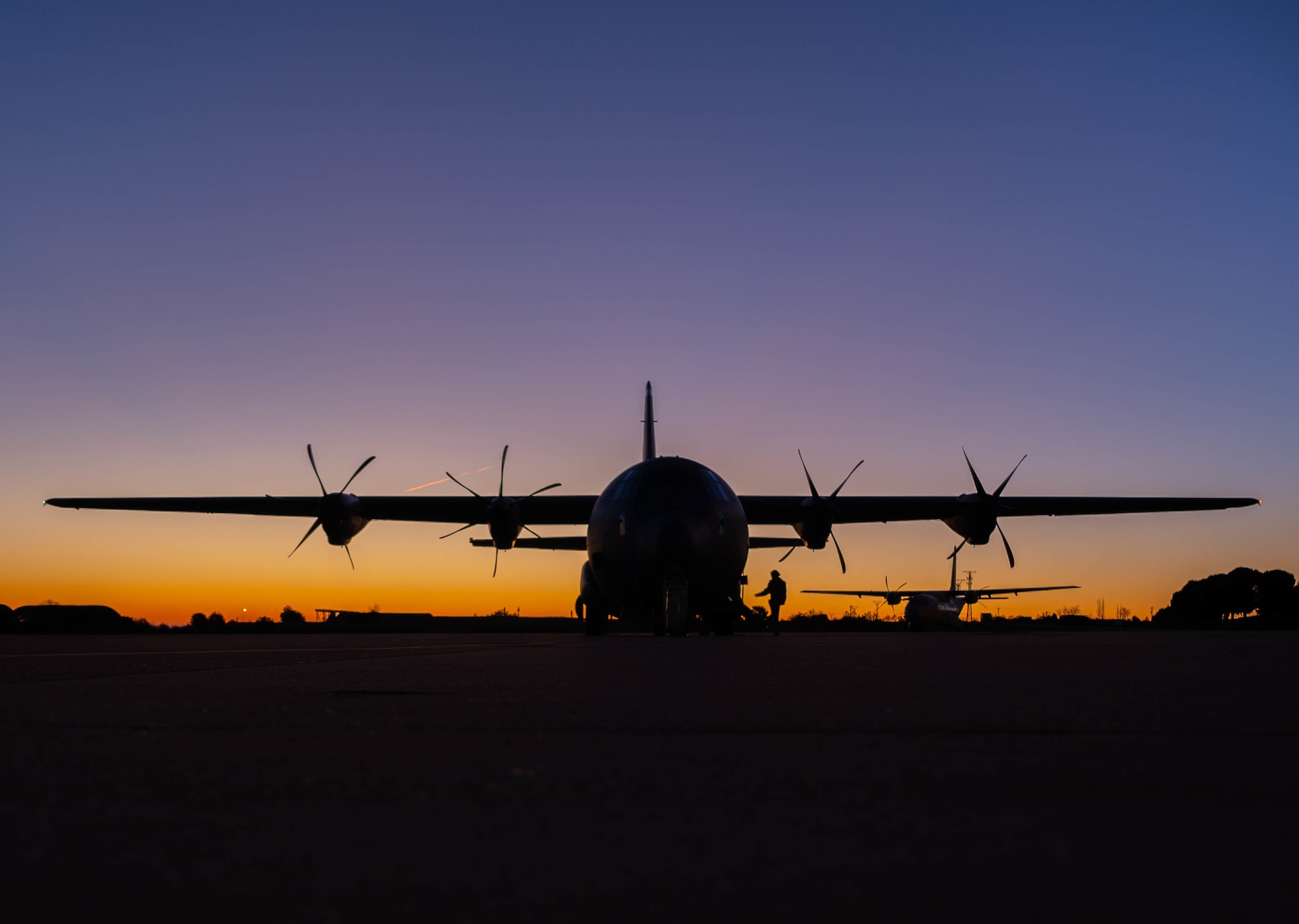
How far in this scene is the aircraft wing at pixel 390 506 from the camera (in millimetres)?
31016

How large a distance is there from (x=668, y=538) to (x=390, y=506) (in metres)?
14.7

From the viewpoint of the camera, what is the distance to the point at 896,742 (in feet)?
9.76

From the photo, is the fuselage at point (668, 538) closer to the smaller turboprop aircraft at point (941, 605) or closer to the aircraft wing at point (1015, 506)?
the aircraft wing at point (1015, 506)

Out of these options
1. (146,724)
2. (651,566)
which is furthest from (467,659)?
(651,566)

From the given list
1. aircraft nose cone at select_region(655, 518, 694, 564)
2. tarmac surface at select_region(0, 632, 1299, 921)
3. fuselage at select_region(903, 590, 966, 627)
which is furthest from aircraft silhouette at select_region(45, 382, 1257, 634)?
fuselage at select_region(903, 590, 966, 627)

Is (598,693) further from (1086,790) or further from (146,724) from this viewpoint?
(1086,790)

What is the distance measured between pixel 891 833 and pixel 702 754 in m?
1.08

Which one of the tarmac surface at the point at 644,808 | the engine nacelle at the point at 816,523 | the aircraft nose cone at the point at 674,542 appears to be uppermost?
the engine nacelle at the point at 816,523

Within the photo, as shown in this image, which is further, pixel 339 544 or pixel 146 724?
pixel 339 544

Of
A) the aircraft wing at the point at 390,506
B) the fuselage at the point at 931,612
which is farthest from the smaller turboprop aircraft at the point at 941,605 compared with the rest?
the aircraft wing at the point at 390,506

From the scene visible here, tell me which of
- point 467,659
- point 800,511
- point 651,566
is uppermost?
point 800,511

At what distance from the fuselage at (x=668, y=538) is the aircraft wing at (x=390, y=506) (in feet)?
33.6

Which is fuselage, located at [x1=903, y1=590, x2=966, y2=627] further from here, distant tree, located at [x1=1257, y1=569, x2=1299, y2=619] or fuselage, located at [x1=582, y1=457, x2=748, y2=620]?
distant tree, located at [x1=1257, y1=569, x2=1299, y2=619]

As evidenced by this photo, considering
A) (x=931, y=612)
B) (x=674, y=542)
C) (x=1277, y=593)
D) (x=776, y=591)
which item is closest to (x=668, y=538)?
(x=674, y=542)
